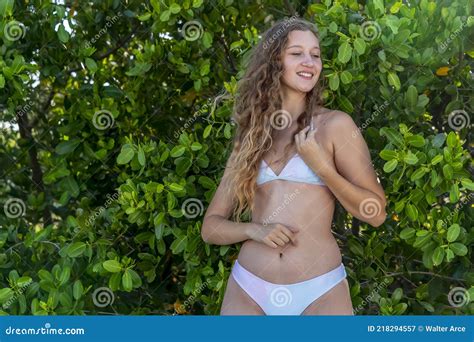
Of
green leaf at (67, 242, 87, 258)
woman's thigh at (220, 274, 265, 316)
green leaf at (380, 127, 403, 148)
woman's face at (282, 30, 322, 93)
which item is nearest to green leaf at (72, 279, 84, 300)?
green leaf at (67, 242, 87, 258)

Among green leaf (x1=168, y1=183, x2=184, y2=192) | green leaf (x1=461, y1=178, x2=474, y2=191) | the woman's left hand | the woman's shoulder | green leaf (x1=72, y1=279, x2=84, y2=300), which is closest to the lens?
the woman's left hand

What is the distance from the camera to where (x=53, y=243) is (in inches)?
157

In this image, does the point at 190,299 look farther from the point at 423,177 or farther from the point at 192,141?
the point at 423,177

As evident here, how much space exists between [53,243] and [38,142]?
79 centimetres

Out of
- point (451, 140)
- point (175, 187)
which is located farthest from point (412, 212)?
point (175, 187)

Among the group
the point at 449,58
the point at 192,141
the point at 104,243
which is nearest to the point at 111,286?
the point at 104,243

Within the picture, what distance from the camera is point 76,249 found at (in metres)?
3.82

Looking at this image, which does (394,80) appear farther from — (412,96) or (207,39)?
(207,39)

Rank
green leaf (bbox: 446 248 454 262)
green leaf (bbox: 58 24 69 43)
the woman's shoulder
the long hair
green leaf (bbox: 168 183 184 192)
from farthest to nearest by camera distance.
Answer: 1. green leaf (bbox: 58 24 69 43)
2. green leaf (bbox: 168 183 184 192)
3. green leaf (bbox: 446 248 454 262)
4. the long hair
5. the woman's shoulder

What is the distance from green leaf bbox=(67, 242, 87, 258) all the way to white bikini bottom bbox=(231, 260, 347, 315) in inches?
43.2

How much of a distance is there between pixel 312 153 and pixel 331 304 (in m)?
0.50

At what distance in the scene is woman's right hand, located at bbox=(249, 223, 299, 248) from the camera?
9.48ft

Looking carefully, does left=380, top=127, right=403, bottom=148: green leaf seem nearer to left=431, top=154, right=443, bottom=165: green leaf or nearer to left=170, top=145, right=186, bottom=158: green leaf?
left=431, top=154, right=443, bottom=165: green leaf

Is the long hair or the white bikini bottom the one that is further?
the long hair
